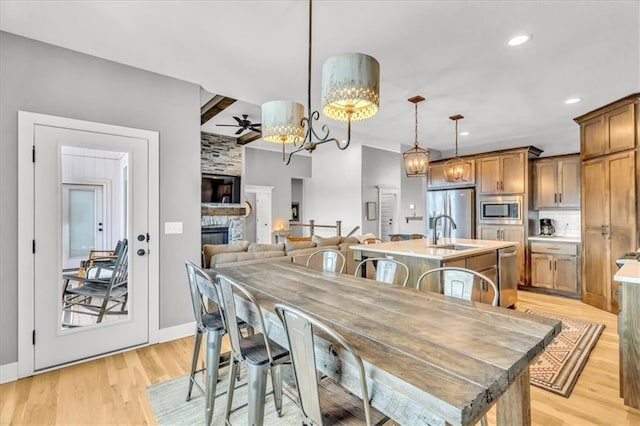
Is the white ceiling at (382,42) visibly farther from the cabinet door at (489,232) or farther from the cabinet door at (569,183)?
the cabinet door at (489,232)

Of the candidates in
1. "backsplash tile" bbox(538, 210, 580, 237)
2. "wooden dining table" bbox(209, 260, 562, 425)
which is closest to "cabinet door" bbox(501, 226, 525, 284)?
"backsplash tile" bbox(538, 210, 580, 237)

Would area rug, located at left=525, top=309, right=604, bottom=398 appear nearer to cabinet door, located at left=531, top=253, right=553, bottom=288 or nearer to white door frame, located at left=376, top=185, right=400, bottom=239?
cabinet door, located at left=531, top=253, right=553, bottom=288

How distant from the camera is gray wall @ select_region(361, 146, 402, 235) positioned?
7.88 metres

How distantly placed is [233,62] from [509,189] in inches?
192

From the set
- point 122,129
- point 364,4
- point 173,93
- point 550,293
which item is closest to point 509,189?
point 550,293

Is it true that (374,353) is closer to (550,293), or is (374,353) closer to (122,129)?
(122,129)

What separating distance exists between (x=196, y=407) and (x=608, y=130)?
17.9ft

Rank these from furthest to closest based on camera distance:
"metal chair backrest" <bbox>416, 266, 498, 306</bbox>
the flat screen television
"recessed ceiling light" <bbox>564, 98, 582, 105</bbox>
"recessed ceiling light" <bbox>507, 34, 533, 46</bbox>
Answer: the flat screen television, "recessed ceiling light" <bbox>564, 98, 582, 105</bbox>, "recessed ceiling light" <bbox>507, 34, 533, 46</bbox>, "metal chair backrest" <bbox>416, 266, 498, 306</bbox>

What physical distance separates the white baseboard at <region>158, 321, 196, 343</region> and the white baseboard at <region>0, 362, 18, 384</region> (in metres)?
1.03

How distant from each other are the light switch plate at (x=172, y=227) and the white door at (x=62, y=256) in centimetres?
24

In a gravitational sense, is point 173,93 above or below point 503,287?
above

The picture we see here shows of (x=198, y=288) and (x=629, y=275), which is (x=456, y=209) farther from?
(x=198, y=288)

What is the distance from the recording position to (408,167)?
409 cm

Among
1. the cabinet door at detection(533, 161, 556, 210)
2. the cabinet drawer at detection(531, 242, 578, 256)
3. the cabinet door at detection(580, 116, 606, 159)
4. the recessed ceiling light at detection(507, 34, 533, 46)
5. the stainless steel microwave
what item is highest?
the recessed ceiling light at detection(507, 34, 533, 46)
